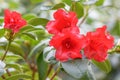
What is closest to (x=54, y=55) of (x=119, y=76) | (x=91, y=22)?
(x=91, y=22)

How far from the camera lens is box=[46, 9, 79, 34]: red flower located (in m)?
1.01

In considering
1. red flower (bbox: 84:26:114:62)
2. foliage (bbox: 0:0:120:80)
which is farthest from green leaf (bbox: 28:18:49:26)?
red flower (bbox: 84:26:114:62)

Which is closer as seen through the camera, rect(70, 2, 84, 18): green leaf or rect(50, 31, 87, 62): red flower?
rect(50, 31, 87, 62): red flower

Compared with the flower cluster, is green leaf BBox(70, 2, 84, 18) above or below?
above

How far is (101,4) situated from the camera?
4.36 feet

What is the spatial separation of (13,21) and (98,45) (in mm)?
273

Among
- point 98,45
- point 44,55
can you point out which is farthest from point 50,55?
point 98,45

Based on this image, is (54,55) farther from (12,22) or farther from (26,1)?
(26,1)

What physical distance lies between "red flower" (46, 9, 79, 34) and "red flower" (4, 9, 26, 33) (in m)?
0.12

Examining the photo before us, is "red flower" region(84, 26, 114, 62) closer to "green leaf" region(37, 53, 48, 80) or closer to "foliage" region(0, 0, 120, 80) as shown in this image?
"foliage" region(0, 0, 120, 80)

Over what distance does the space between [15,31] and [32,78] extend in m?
0.18

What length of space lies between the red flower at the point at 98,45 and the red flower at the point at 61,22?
59 mm

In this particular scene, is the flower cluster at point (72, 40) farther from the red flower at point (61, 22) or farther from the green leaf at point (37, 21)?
the green leaf at point (37, 21)

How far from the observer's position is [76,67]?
983 mm
